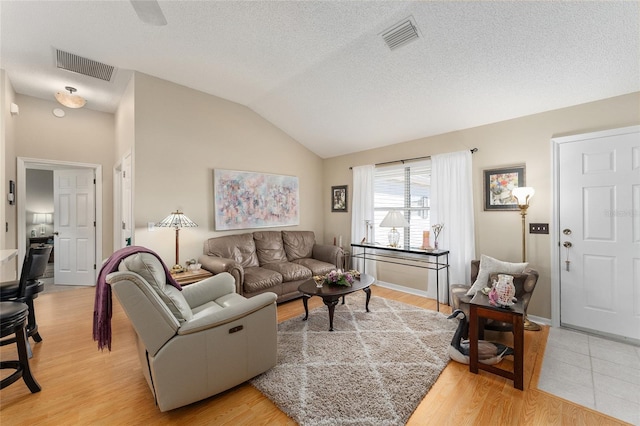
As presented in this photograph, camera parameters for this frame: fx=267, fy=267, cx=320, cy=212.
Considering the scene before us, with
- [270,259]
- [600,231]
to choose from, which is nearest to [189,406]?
[270,259]

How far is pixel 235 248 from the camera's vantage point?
403cm

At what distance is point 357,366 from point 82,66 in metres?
4.54

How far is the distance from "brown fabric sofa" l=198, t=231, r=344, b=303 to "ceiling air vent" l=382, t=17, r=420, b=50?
301cm

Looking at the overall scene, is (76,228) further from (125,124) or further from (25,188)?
(125,124)

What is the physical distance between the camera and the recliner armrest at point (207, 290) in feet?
8.42

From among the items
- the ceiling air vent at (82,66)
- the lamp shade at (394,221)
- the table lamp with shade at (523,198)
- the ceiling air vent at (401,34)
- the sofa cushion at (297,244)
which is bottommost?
the sofa cushion at (297,244)

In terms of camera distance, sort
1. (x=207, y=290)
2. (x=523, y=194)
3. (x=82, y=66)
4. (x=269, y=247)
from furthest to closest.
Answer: (x=269, y=247)
(x=82, y=66)
(x=523, y=194)
(x=207, y=290)

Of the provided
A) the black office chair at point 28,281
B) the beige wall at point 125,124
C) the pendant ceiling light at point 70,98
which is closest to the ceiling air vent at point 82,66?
the beige wall at point 125,124

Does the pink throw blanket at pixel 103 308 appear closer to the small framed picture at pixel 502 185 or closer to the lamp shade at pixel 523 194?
the lamp shade at pixel 523 194

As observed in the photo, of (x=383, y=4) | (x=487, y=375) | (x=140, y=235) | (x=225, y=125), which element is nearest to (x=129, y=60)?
(x=225, y=125)

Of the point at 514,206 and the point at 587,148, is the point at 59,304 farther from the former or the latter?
the point at 587,148

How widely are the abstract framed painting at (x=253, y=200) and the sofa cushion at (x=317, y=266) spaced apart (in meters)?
0.85

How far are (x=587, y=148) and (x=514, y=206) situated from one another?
878mm

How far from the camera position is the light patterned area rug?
1758 mm
